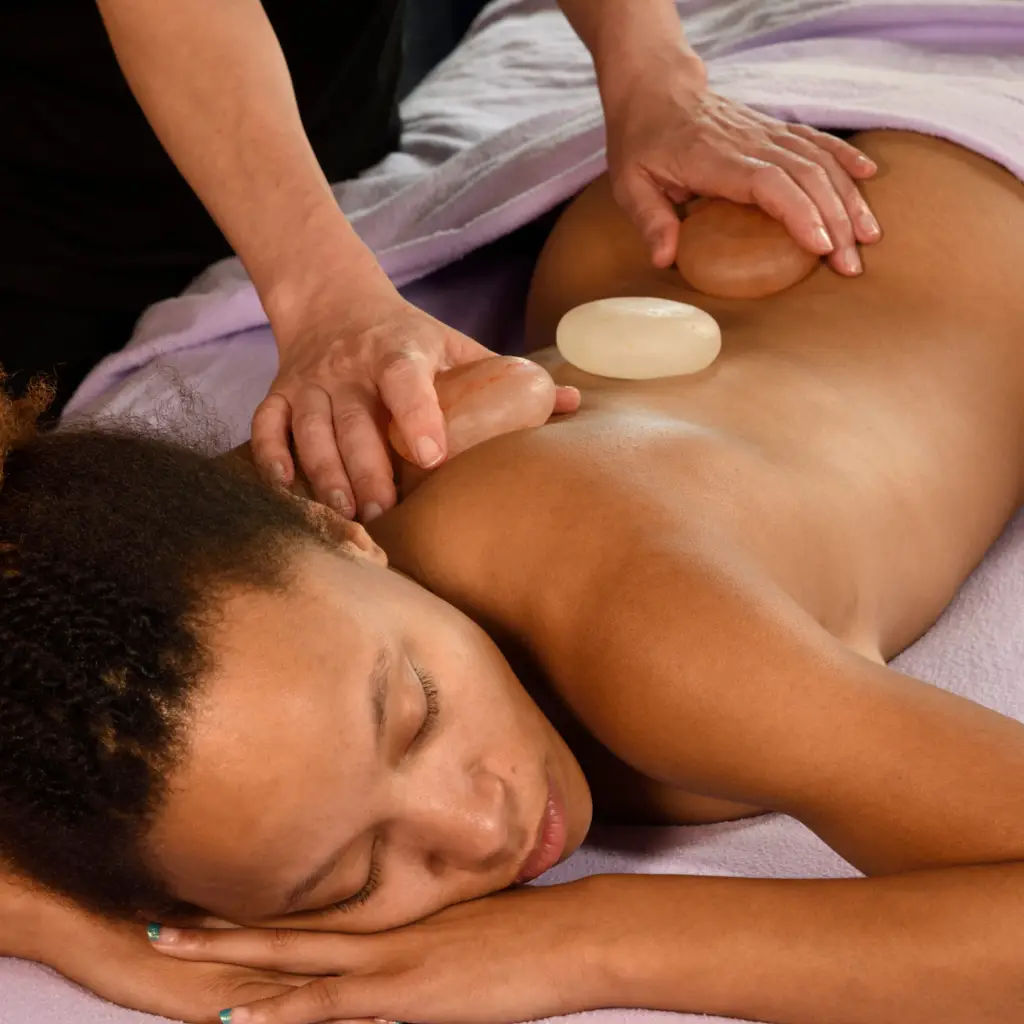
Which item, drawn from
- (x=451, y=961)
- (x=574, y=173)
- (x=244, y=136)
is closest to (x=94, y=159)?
(x=244, y=136)

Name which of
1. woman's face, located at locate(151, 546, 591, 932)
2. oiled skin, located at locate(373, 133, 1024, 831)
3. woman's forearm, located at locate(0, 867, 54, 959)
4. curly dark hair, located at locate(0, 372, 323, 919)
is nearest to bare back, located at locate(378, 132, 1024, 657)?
oiled skin, located at locate(373, 133, 1024, 831)

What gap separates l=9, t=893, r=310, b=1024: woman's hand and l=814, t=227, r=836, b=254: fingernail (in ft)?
2.34

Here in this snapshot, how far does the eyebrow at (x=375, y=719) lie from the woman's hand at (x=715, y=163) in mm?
576

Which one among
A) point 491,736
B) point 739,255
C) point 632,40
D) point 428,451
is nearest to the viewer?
point 491,736

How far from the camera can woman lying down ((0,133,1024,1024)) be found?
0.73 metres

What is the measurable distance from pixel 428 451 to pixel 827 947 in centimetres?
43

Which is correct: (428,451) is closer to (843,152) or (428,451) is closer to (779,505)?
(779,505)

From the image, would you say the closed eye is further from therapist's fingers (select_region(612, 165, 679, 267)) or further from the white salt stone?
therapist's fingers (select_region(612, 165, 679, 267))

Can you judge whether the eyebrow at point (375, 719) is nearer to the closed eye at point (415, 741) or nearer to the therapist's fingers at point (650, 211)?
the closed eye at point (415, 741)

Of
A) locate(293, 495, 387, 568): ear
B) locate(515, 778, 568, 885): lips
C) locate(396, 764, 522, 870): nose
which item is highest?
locate(293, 495, 387, 568): ear

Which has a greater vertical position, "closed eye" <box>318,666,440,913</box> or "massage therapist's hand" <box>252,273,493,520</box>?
"massage therapist's hand" <box>252,273,493,520</box>

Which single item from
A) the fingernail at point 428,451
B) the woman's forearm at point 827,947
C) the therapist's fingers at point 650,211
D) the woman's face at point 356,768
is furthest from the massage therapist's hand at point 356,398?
the woman's forearm at point 827,947

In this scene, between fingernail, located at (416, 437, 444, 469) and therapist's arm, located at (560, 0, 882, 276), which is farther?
therapist's arm, located at (560, 0, 882, 276)

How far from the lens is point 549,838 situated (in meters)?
0.84
